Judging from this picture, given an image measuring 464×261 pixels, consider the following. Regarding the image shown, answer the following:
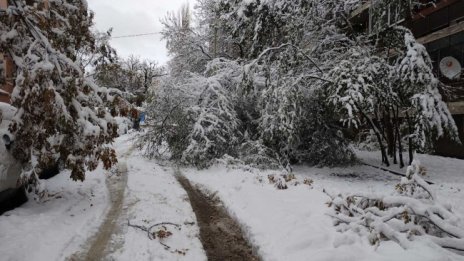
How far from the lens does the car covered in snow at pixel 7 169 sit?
6793 millimetres

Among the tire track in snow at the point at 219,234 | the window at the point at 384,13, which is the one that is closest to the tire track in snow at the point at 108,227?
the tire track in snow at the point at 219,234

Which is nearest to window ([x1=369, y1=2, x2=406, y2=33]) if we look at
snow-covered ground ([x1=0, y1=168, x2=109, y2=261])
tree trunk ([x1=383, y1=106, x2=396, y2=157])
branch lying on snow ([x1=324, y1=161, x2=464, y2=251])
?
tree trunk ([x1=383, y1=106, x2=396, y2=157])

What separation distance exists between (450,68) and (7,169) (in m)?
17.1

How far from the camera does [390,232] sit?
5.04m

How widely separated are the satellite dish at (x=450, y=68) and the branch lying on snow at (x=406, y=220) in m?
13.2

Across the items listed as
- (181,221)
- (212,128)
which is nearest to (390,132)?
(212,128)

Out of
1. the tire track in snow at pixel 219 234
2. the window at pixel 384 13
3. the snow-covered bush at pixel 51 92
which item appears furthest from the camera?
the window at pixel 384 13

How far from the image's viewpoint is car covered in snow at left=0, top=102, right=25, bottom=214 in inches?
267

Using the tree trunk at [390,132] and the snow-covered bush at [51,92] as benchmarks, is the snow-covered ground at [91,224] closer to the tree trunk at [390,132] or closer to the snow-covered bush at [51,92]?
the snow-covered bush at [51,92]

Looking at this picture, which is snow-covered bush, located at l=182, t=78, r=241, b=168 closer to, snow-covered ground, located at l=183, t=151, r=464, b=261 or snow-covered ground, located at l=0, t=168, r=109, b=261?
snow-covered ground, located at l=183, t=151, r=464, b=261

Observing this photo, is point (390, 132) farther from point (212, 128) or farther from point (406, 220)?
point (406, 220)

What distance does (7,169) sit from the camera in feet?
22.6

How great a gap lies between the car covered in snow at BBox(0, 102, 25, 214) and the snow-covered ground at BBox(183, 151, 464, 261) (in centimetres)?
396

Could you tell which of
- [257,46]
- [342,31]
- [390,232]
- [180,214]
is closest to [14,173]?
[180,214]
